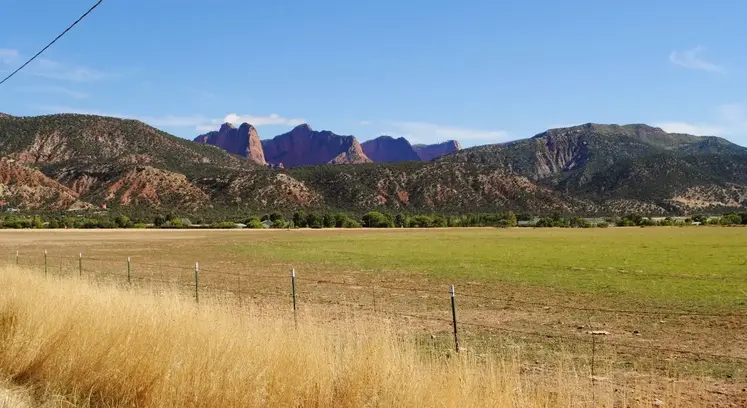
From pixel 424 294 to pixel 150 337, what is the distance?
16327 mm

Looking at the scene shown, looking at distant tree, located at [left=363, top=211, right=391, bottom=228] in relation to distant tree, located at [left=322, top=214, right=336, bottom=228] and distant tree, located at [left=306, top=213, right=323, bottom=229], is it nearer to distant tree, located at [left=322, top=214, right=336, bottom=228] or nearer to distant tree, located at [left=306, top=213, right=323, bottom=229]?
distant tree, located at [left=322, top=214, right=336, bottom=228]

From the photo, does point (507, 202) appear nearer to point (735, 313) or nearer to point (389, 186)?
point (389, 186)

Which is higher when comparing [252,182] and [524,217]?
[252,182]

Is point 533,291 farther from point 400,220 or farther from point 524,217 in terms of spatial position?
point 524,217

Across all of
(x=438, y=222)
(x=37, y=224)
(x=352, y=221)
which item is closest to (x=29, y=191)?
(x=37, y=224)

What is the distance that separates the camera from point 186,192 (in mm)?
132625

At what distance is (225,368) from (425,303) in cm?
1481

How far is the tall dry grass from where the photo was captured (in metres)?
5.80

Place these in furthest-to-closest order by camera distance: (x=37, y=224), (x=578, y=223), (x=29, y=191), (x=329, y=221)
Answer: (x=578, y=223), (x=29, y=191), (x=329, y=221), (x=37, y=224)

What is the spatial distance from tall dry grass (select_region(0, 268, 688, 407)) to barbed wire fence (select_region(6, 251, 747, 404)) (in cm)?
301

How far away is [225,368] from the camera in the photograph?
6.55 meters

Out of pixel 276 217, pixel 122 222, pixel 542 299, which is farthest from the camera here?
pixel 276 217

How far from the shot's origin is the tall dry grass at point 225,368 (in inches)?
228

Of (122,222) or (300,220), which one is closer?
(122,222)
